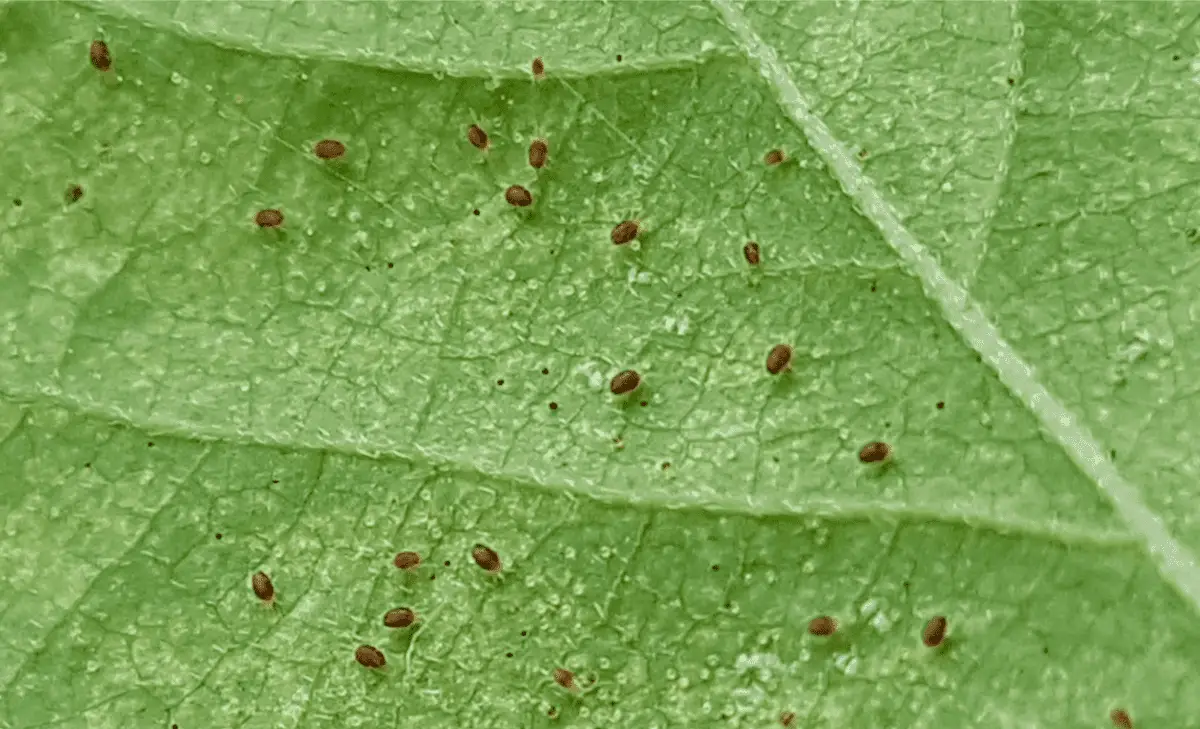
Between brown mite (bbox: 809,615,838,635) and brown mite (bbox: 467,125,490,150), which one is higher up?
brown mite (bbox: 467,125,490,150)

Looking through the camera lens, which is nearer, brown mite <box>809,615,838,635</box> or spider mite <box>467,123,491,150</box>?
brown mite <box>809,615,838,635</box>

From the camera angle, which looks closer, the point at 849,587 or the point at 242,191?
the point at 849,587

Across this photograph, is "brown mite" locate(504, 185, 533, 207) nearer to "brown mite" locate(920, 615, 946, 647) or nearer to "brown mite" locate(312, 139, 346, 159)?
"brown mite" locate(312, 139, 346, 159)

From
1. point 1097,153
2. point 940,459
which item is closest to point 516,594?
point 940,459

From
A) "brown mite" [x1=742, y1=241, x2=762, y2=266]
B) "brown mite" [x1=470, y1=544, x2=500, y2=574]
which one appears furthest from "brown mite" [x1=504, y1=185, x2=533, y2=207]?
"brown mite" [x1=470, y1=544, x2=500, y2=574]

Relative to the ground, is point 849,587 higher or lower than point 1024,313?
lower

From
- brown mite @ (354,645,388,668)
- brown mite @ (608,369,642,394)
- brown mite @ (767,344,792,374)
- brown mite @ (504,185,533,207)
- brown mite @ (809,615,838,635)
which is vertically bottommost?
brown mite @ (354,645,388,668)

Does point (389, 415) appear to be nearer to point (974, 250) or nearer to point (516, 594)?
point (516, 594)
